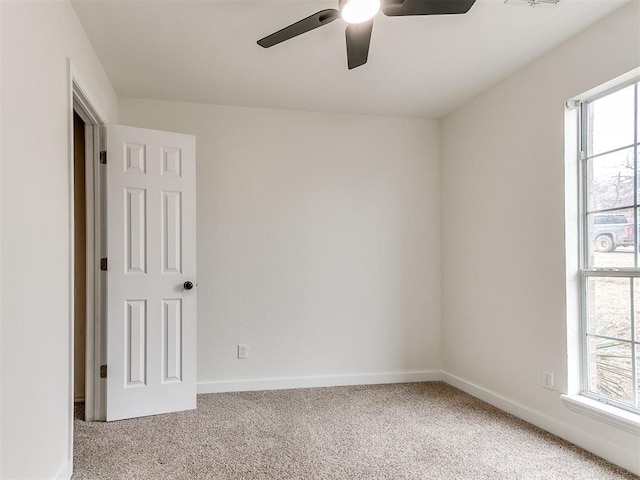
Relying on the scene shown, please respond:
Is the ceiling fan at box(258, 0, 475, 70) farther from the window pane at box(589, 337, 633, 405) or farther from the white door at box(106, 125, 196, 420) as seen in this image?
the window pane at box(589, 337, 633, 405)

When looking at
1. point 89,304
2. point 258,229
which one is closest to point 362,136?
point 258,229

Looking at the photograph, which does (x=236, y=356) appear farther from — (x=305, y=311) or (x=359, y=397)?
(x=359, y=397)

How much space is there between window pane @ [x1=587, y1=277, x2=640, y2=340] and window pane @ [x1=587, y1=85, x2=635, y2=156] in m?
0.77

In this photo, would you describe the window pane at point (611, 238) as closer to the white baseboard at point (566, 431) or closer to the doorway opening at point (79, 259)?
the white baseboard at point (566, 431)

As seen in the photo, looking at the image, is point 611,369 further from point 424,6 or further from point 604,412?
point 424,6

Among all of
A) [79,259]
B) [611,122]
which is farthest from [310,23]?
[79,259]

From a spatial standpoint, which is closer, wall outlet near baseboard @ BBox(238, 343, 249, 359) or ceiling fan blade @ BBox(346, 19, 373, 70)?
ceiling fan blade @ BBox(346, 19, 373, 70)

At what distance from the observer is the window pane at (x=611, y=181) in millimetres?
2354

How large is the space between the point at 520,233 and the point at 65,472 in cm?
301

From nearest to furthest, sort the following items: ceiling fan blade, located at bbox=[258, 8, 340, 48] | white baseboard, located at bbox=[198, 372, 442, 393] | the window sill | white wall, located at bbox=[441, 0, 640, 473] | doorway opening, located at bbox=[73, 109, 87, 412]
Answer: ceiling fan blade, located at bbox=[258, 8, 340, 48]
the window sill
white wall, located at bbox=[441, 0, 640, 473]
doorway opening, located at bbox=[73, 109, 87, 412]
white baseboard, located at bbox=[198, 372, 442, 393]

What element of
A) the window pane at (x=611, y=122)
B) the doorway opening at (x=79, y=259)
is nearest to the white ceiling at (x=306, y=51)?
the window pane at (x=611, y=122)

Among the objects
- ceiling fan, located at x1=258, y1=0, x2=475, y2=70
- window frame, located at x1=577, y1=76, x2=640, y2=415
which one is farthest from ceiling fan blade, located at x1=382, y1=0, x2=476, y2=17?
window frame, located at x1=577, y1=76, x2=640, y2=415

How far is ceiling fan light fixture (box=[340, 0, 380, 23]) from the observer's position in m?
1.74

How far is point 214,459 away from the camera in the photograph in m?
2.33
